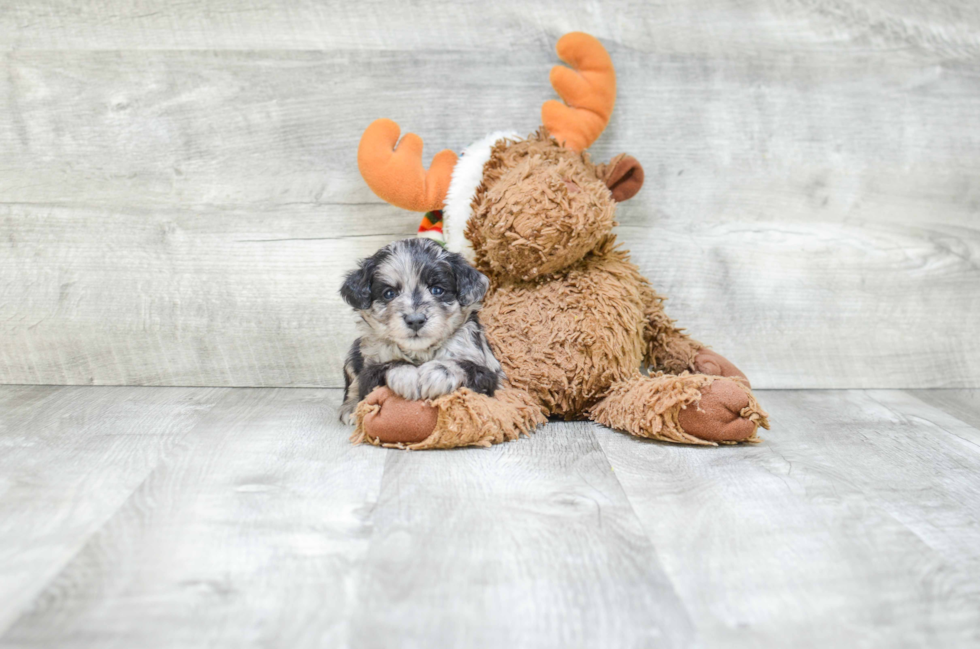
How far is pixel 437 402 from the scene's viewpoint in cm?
166

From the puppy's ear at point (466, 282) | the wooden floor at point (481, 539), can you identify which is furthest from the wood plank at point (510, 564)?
the puppy's ear at point (466, 282)

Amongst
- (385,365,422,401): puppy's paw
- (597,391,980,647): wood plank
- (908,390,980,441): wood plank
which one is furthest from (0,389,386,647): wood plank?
(908,390,980,441): wood plank

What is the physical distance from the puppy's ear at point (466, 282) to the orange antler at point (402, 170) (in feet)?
1.01

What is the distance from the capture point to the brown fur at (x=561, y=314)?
175 cm

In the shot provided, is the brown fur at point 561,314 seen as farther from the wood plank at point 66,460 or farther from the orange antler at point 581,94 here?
the wood plank at point 66,460

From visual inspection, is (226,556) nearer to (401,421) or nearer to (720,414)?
(401,421)

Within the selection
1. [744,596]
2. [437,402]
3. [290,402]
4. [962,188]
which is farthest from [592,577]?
[962,188]

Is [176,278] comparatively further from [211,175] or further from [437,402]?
[437,402]

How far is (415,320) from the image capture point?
1.65 meters

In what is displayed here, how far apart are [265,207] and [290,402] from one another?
60 centimetres

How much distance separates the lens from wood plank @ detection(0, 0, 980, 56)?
2213mm

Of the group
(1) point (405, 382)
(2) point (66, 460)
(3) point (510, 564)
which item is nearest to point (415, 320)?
(1) point (405, 382)

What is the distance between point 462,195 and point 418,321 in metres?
0.46

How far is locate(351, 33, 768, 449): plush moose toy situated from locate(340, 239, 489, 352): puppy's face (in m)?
0.14
